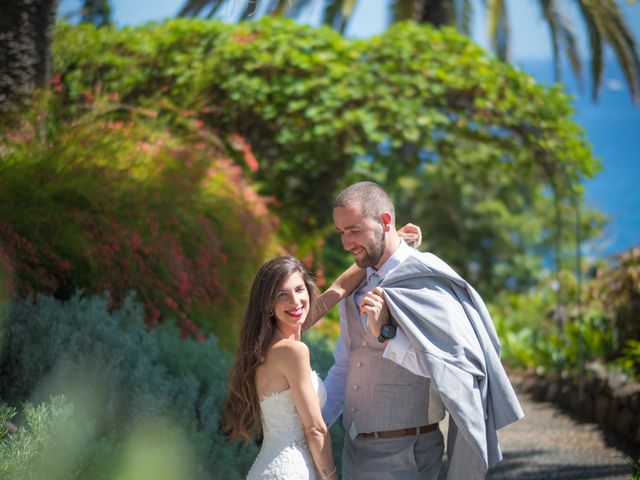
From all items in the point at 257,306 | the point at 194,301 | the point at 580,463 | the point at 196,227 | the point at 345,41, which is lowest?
the point at 580,463

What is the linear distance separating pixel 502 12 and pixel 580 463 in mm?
9850

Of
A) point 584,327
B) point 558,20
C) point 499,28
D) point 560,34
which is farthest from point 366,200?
point 499,28

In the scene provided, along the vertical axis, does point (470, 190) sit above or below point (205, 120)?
below

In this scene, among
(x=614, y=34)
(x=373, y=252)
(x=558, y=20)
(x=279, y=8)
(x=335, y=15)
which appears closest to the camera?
(x=373, y=252)

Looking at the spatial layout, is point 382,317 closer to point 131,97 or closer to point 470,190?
point 131,97

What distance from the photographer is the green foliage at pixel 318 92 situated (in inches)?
328

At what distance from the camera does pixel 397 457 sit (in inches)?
109

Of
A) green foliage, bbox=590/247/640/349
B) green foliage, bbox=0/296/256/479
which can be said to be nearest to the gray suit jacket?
green foliage, bbox=0/296/256/479

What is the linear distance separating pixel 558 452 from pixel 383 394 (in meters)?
3.58

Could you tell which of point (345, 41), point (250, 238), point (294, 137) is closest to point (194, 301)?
point (250, 238)

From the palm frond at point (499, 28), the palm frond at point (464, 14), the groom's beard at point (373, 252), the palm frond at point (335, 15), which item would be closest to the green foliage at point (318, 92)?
the palm frond at point (335, 15)

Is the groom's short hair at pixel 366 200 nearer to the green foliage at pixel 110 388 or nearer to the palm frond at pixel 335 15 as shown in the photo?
the green foliage at pixel 110 388

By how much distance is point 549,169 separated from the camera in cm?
917

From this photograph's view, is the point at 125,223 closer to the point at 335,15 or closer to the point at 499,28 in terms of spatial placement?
the point at 335,15
